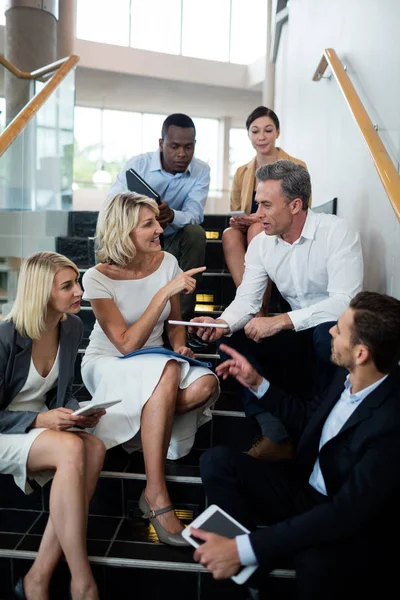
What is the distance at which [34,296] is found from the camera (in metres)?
1.97

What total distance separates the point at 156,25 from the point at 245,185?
8365mm

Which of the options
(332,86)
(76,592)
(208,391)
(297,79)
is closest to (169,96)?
(297,79)

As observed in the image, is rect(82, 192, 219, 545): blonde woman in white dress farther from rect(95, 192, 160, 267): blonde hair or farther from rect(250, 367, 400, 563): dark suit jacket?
rect(250, 367, 400, 563): dark suit jacket

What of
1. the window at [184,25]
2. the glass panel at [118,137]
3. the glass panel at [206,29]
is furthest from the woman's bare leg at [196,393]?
the glass panel at [118,137]

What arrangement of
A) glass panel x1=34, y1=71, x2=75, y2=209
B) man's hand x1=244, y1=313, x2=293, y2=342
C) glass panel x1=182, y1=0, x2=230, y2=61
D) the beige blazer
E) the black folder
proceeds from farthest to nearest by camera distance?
glass panel x1=182, y1=0, x2=230, y2=61 < glass panel x1=34, y1=71, x2=75, y2=209 < the beige blazer < the black folder < man's hand x1=244, y1=313, x2=293, y2=342

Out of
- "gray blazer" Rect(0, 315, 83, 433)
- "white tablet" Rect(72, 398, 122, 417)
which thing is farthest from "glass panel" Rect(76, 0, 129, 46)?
"white tablet" Rect(72, 398, 122, 417)

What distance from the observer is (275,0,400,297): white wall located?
91.4 inches

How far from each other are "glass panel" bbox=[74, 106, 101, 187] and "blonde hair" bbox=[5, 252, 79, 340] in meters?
9.76

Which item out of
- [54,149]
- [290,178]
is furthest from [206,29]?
[290,178]

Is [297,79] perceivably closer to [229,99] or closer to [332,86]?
[332,86]

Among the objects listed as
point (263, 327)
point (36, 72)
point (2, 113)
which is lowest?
point (263, 327)

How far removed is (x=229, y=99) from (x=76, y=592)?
10358 mm

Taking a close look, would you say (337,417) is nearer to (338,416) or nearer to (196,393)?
(338,416)

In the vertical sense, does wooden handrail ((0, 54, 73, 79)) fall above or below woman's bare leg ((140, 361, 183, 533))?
above
